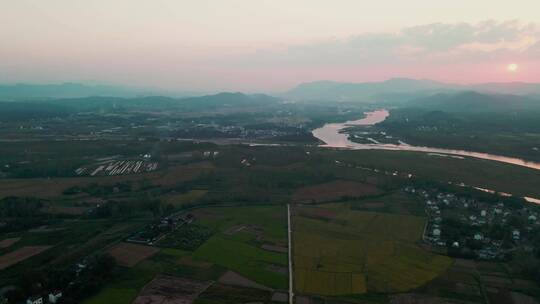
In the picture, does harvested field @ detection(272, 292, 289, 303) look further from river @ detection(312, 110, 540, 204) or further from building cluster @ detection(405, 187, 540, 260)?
river @ detection(312, 110, 540, 204)

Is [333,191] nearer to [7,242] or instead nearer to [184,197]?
[184,197]

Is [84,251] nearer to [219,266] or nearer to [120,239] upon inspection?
[120,239]

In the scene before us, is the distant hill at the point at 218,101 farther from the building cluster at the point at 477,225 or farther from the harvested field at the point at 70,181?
the building cluster at the point at 477,225

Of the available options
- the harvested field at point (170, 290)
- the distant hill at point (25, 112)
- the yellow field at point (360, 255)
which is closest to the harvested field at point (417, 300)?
the yellow field at point (360, 255)

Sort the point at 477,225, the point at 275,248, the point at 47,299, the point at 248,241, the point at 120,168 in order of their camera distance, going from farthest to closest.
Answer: the point at 120,168 < the point at 477,225 < the point at 248,241 < the point at 275,248 < the point at 47,299

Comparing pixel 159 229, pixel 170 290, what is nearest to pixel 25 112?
pixel 159 229

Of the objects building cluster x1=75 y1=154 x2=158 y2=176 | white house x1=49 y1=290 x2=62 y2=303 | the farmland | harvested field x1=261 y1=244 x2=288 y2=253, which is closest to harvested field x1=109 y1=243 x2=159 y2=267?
the farmland
